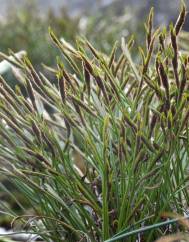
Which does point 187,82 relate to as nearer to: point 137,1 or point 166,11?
point 166,11

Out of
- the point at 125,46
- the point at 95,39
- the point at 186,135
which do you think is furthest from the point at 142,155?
the point at 95,39

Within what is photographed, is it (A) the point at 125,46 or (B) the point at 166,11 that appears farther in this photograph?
(B) the point at 166,11

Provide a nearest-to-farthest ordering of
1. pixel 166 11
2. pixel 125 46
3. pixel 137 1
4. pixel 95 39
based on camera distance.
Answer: pixel 125 46 → pixel 95 39 → pixel 166 11 → pixel 137 1

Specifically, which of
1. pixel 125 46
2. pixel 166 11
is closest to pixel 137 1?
pixel 166 11

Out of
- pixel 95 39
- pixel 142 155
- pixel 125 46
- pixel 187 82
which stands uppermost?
pixel 95 39

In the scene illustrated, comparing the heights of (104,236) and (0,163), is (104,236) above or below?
below

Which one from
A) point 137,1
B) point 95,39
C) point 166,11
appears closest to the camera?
point 95,39
